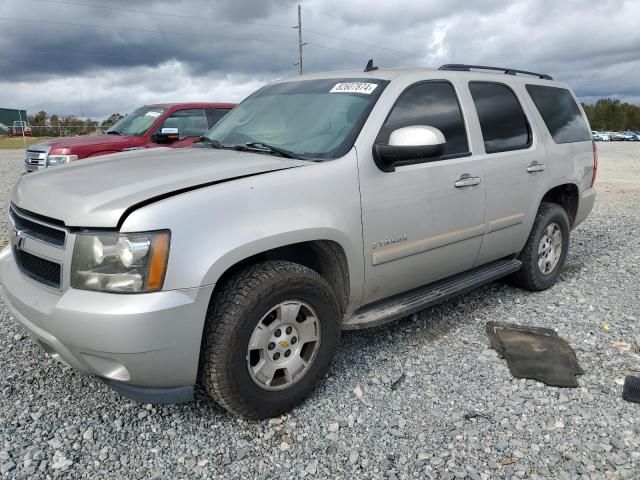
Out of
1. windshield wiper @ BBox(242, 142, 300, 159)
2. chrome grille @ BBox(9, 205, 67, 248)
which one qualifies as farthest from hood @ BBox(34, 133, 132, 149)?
chrome grille @ BBox(9, 205, 67, 248)

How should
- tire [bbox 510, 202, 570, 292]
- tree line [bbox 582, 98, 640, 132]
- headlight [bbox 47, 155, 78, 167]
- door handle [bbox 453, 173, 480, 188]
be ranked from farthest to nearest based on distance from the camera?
1. tree line [bbox 582, 98, 640, 132]
2. headlight [bbox 47, 155, 78, 167]
3. tire [bbox 510, 202, 570, 292]
4. door handle [bbox 453, 173, 480, 188]

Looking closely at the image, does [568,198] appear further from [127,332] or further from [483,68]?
[127,332]

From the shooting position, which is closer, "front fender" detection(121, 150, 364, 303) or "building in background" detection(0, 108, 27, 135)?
"front fender" detection(121, 150, 364, 303)

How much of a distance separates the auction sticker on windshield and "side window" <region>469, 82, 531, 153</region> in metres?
0.95

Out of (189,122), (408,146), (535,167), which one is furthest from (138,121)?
(408,146)

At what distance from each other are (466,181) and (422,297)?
85 centimetres

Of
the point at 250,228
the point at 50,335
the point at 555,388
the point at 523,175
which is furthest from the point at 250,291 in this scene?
the point at 523,175

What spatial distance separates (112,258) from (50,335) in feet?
1.77

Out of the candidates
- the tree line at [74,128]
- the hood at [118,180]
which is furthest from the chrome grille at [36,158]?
the tree line at [74,128]

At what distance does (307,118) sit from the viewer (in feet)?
11.3

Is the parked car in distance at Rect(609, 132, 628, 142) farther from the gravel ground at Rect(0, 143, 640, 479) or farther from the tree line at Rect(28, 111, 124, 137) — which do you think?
the gravel ground at Rect(0, 143, 640, 479)

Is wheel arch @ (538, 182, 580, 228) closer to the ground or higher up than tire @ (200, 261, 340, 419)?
higher up

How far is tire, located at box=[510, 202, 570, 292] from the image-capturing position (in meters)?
4.61

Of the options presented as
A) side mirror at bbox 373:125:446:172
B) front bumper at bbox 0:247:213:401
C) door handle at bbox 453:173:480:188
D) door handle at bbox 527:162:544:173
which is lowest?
front bumper at bbox 0:247:213:401
